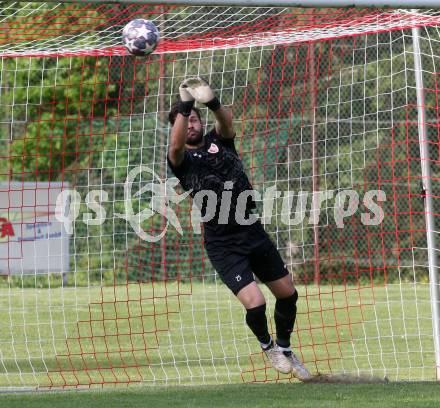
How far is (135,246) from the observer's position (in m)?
18.8

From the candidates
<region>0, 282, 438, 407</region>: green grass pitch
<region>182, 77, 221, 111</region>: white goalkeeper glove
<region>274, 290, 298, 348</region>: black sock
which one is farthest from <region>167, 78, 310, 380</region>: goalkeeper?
<region>0, 282, 438, 407</region>: green grass pitch

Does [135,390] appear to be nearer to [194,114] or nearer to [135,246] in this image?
[194,114]

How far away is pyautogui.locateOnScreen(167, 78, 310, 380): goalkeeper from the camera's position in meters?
6.89

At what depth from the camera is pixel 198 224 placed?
18047 millimetres

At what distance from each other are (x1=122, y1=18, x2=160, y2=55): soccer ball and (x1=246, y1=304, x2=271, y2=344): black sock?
1.92 meters

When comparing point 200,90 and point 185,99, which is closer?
point 200,90

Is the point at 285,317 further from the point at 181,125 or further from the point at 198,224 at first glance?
the point at 198,224

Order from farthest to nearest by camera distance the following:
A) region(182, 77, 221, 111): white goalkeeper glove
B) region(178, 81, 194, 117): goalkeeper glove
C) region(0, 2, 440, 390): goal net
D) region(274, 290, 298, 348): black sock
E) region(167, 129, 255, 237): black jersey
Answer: region(0, 2, 440, 390): goal net < region(274, 290, 298, 348): black sock < region(167, 129, 255, 237): black jersey < region(178, 81, 194, 117): goalkeeper glove < region(182, 77, 221, 111): white goalkeeper glove

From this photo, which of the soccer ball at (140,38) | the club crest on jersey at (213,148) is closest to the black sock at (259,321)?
the club crest on jersey at (213,148)

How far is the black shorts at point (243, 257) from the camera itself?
6.91m

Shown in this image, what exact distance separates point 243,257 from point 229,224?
0.25 metres
